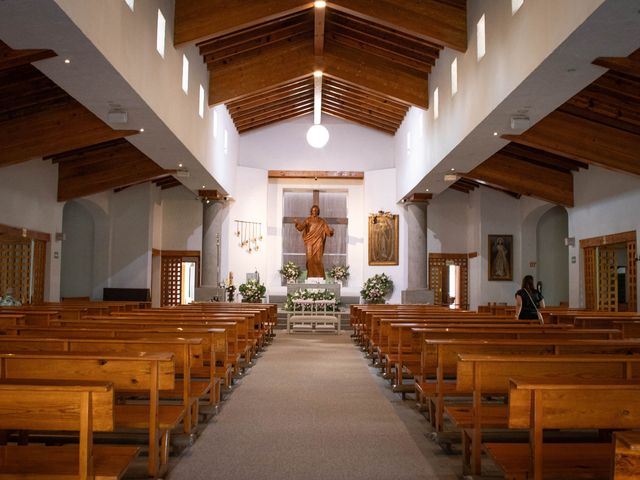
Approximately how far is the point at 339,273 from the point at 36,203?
10619 millimetres

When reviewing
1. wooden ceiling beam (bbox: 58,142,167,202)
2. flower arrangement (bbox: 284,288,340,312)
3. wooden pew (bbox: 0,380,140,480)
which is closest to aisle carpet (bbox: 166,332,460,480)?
wooden pew (bbox: 0,380,140,480)

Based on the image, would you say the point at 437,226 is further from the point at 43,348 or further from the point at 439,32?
the point at 43,348

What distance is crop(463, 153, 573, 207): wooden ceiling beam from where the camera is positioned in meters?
16.0

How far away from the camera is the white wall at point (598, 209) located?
1302 cm

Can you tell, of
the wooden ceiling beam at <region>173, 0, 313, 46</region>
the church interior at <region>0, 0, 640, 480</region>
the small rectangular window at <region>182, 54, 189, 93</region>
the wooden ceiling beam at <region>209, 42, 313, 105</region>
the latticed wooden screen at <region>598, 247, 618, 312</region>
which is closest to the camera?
the church interior at <region>0, 0, 640, 480</region>

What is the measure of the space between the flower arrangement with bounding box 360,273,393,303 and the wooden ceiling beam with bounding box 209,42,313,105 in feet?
26.4

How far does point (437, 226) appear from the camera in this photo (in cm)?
2261

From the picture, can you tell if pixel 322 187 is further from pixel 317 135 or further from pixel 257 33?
pixel 257 33

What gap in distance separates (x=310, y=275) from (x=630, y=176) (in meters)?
12.0

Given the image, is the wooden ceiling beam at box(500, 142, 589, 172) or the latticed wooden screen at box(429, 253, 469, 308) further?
the latticed wooden screen at box(429, 253, 469, 308)

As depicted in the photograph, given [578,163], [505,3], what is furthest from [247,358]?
[578,163]

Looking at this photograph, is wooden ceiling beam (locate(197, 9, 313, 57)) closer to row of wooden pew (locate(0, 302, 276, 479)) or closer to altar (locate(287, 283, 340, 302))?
altar (locate(287, 283, 340, 302))

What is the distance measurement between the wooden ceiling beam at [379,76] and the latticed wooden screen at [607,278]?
527 cm

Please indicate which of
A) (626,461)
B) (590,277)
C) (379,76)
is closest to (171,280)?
(379,76)
